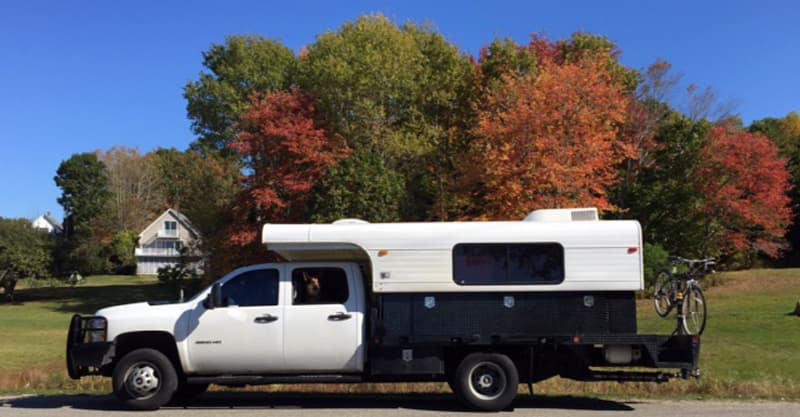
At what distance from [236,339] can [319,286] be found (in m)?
1.30

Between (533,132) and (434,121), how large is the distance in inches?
389

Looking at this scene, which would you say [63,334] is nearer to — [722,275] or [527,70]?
[527,70]

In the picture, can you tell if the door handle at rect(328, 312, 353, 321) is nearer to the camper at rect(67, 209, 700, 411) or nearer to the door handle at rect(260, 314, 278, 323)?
the camper at rect(67, 209, 700, 411)

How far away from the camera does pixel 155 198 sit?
89438mm

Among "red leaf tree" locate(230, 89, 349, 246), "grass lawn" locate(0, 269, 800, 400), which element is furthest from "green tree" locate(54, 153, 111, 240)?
"red leaf tree" locate(230, 89, 349, 246)

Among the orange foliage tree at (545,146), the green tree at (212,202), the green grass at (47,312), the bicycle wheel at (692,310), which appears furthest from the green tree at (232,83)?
the bicycle wheel at (692,310)

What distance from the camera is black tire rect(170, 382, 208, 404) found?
1020cm

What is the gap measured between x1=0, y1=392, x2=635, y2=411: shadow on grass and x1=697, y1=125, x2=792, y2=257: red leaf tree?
3029 cm

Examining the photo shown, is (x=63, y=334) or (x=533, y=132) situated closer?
(x=533, y=132)

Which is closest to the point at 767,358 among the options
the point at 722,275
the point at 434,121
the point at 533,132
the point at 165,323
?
the point at 533,132

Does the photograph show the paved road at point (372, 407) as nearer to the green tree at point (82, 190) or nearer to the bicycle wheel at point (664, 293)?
the bicycle wheel at point (664, 293)

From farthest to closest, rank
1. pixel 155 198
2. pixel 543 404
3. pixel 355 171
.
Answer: pixel 155 198, pixel 355 171, pixel 543 404

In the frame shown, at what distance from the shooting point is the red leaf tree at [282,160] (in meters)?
30.8

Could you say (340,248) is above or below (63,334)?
above
